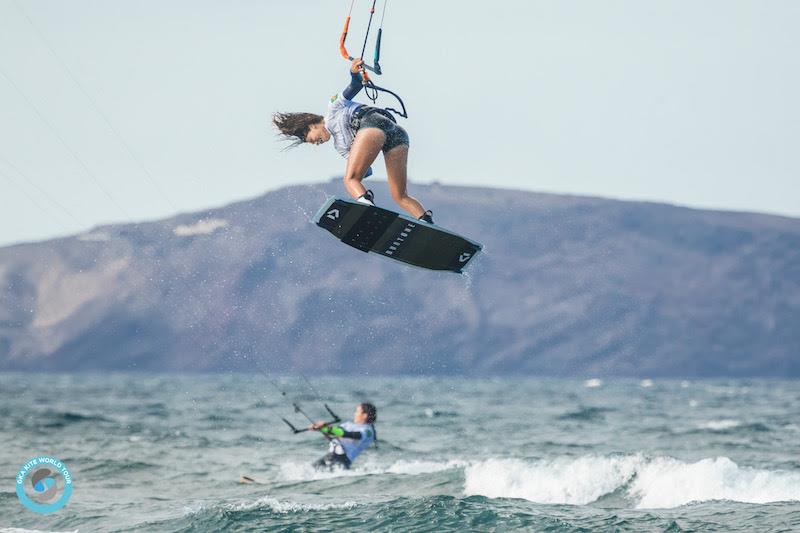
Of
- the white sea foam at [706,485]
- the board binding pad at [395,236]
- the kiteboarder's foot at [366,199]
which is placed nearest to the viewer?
the kiteboarder's foot at [366,199]

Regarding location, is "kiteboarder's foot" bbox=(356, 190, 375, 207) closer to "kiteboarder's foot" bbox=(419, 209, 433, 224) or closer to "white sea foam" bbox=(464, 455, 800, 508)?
"kiteboarder's foot" bbox=(419, 209, 433, 224)

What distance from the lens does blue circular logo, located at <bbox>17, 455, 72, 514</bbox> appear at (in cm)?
1858

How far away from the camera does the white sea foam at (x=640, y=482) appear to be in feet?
63.4

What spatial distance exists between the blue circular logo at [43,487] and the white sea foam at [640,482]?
6.91 m

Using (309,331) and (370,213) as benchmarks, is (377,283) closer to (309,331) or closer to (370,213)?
(309,331)

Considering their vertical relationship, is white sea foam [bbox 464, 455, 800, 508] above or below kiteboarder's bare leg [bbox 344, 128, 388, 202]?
below

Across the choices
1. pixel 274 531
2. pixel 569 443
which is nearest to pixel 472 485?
pixel 274 531

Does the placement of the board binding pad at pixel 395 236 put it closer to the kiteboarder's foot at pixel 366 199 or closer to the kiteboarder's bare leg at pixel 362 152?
the kiteboarder's foot at pixel 366 199

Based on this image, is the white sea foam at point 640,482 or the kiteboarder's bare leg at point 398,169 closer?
the kiteboarder's bare leg at point 398,169

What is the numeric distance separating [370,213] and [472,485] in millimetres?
11234

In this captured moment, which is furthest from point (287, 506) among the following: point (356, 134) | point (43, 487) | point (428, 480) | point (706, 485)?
point (356, 134)

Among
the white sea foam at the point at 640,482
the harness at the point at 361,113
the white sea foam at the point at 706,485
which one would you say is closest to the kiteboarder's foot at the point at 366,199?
the harness at the point at 361,113

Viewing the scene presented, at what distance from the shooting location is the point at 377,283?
644 ft

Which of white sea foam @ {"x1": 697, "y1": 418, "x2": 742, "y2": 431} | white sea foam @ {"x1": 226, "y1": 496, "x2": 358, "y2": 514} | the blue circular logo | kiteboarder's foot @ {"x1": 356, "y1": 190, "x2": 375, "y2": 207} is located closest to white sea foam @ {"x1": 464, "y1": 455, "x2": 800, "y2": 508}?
white sea foam @ {"x1": 226, "y1": 496, "x2": 358, "y2": 514}
